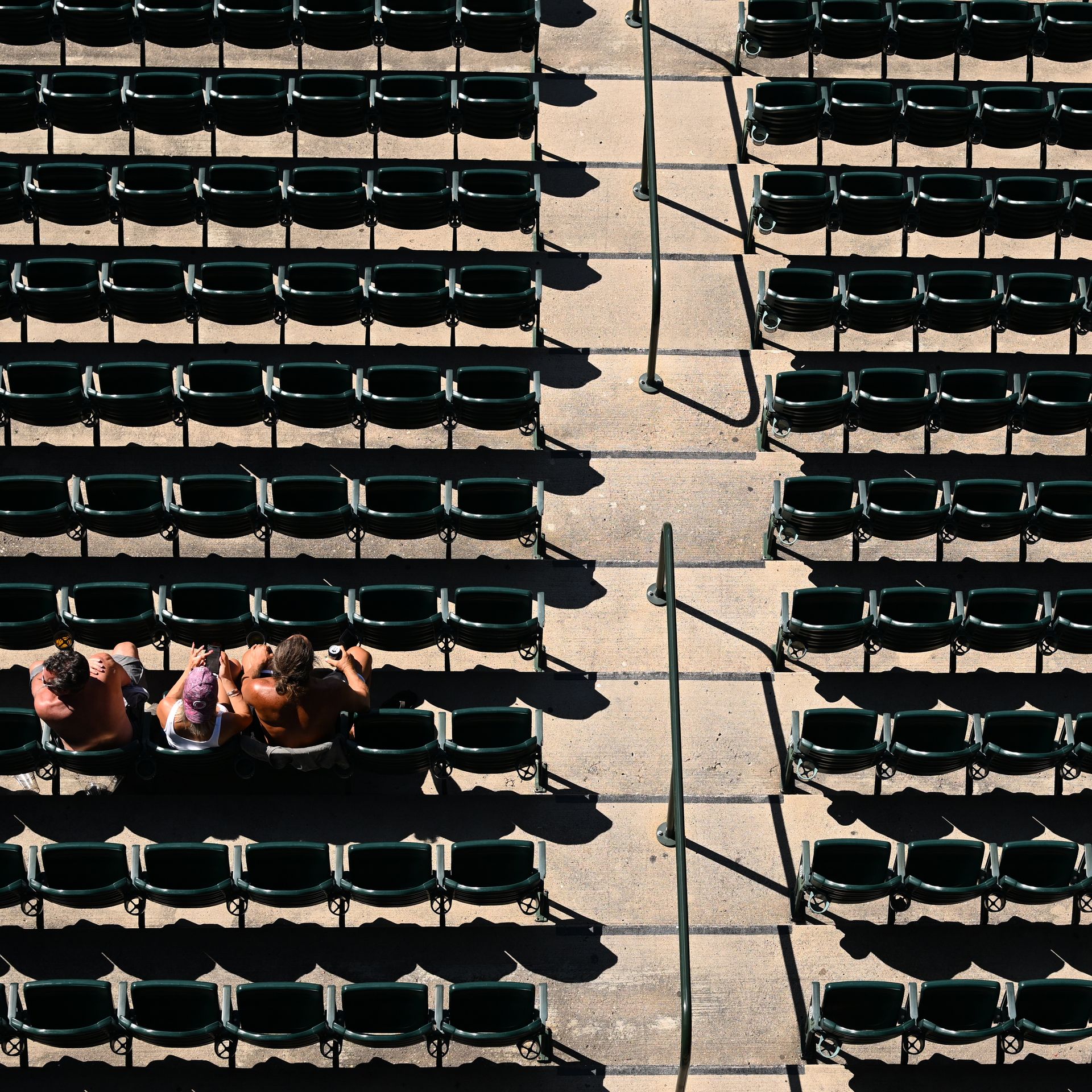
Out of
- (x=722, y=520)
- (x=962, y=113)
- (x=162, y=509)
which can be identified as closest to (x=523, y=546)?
(x=722, y=520)

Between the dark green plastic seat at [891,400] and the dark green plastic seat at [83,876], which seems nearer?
the dark green plastic seat at [83,876]

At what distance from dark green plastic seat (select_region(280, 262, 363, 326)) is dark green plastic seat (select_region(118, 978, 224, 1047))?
5.31 m

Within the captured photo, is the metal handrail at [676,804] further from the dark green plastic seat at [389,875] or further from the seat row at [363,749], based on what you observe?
the dark green plastic seat at [389,875]

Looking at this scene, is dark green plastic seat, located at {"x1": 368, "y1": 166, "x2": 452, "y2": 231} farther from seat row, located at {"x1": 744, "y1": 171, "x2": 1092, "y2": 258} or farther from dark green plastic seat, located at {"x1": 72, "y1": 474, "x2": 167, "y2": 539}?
dark green plastic seat, located at {"x1": 72, "y1": 474, "x2": 167, "y2": 539}

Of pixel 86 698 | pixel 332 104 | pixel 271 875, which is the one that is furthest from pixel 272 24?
pixel 271 875

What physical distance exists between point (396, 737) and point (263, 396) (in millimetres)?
2961

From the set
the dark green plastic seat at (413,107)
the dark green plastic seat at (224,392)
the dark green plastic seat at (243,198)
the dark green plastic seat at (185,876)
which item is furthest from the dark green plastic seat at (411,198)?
the dark green plastic seat at (185,876)

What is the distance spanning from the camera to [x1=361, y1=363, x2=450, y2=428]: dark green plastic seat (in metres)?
14.1

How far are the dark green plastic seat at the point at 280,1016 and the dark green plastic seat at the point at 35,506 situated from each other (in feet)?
12.3

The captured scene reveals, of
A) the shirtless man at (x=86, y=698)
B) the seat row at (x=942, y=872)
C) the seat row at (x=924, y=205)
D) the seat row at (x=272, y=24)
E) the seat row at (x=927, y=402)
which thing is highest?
the seat row at (x=272, y=24)

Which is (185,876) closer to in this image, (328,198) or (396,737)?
(396,737)

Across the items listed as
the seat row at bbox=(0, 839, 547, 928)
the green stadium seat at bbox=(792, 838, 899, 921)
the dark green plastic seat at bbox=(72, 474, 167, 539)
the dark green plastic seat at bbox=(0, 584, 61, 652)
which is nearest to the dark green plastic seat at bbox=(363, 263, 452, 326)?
the dark green plastic seat at bbox=(72, 474, 167, 539)

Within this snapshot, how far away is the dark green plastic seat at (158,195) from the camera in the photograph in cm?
1488

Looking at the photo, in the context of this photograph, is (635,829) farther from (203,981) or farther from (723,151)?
(723,151)
